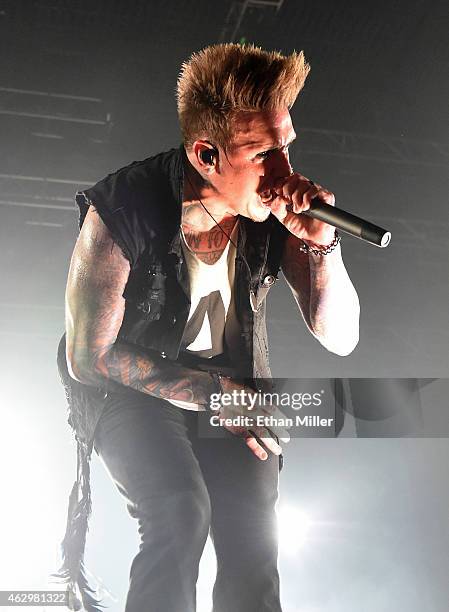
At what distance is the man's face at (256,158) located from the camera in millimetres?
1693

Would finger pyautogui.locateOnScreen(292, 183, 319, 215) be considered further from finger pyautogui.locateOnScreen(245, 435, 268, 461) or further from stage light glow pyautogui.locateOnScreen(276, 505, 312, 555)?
stage light glow pyautogui.locateOnScreen(276, 505, 312, 555)

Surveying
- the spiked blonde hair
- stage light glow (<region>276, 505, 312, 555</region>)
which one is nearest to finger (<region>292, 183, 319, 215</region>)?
the spiked blonde hair

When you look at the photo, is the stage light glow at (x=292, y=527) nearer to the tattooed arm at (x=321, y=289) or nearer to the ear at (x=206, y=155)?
the tattooed arm at (x=321, y=289)

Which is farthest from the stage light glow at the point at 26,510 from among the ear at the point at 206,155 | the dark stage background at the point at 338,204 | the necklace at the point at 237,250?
the ear at the point at 206,155

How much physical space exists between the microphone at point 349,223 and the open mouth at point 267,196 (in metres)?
0.19

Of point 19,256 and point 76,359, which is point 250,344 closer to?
point 76,359

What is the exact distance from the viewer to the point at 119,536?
66.8 inches

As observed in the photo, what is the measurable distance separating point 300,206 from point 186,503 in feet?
1.91

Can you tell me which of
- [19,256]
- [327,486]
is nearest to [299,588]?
[327,486]

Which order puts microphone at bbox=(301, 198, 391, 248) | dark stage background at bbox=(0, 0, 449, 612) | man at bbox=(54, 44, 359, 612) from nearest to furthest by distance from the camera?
microphone at bbox=(301, 198, 391, 248)
man at bbox=(54, 44, 359, 612)
dark stage background at bbox=(0, 0, 449, 612)

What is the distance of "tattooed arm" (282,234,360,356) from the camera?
1736 mm

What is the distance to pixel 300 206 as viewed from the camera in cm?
146

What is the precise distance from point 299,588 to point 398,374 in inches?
26.7

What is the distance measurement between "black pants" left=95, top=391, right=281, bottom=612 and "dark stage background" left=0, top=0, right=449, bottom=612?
35 centimetres
